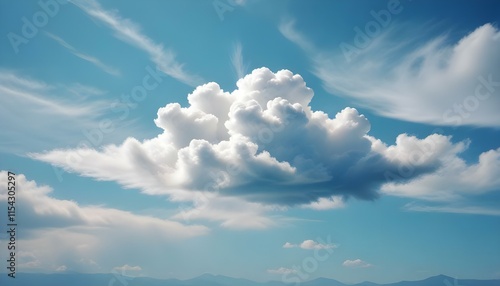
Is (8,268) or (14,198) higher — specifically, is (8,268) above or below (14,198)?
below

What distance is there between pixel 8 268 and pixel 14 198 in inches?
604

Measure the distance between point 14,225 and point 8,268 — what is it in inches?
377

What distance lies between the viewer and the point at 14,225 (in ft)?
249

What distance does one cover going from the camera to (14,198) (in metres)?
77.5

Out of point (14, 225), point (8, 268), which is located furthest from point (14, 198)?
point (8, 268)

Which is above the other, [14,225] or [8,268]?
[14,225]

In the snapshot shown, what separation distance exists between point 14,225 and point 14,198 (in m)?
6.05

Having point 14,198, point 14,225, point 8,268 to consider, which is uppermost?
point 14,198

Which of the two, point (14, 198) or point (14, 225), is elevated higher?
point (14, 198)

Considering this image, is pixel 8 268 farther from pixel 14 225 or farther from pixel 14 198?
pixel 14 198

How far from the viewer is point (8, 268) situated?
249 feet
